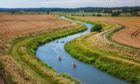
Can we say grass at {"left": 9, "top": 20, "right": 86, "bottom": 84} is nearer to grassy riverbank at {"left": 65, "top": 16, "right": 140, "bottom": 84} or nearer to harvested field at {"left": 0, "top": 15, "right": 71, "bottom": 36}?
grassy riverbank at {"left": 65, "top": 16, "right": 140, "bottom": 84}

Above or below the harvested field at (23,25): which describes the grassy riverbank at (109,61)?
above

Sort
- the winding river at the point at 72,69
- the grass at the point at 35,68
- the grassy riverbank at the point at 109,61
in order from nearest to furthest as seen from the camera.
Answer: the grass at the point at 35,68 → the winding river at the point at 72,69 → the grassy riverbank at the point at 109,61

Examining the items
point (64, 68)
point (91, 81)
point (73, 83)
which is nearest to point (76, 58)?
point (64, 68)

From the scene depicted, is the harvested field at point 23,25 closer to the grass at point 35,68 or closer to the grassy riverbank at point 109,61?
the grass at point 35,68

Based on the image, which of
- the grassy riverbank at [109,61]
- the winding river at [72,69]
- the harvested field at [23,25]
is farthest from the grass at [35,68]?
the harvested field at [23,25]

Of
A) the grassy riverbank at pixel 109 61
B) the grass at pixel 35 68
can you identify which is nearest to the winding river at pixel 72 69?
the grassy riverbank at pixel 109 61

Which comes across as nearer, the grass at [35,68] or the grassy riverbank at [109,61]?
the grass at [35,68]

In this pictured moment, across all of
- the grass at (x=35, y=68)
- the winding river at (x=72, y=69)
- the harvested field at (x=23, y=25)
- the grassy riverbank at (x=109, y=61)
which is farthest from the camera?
the harvested field at (x=23, y=25)

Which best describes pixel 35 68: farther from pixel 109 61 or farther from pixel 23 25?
pixel 23 25

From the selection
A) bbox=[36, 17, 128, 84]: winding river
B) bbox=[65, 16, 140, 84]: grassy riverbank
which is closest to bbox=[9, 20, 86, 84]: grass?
bbox=[36, 17, 128, 84]: winding river

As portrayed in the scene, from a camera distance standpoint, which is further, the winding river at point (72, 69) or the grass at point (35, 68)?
the winding river at point (72, 69)

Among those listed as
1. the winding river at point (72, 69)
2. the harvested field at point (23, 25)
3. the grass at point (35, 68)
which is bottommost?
the harvested field at point (23, 25)

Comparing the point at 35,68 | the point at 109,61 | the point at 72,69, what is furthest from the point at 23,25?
the point at 35,68
